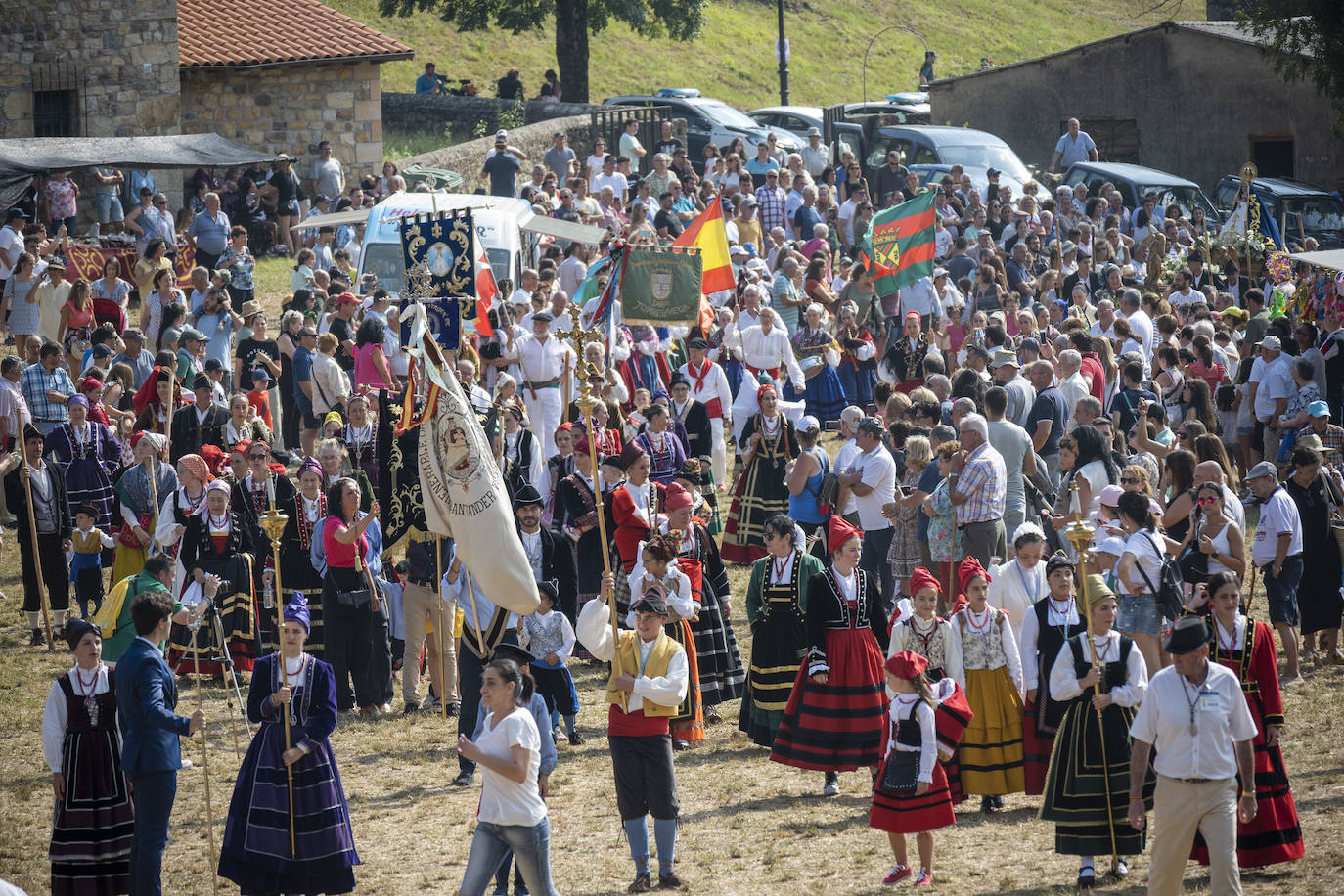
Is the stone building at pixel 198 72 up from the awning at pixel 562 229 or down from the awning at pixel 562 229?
up

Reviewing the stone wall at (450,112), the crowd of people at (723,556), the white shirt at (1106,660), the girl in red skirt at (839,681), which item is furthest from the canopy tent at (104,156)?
the white shirt at (1106,660)

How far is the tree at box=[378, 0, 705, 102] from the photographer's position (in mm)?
40000

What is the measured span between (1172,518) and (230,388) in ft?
33.7

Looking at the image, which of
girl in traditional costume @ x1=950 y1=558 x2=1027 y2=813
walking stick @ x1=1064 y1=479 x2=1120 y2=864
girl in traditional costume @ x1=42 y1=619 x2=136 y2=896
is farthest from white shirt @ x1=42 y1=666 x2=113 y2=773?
walking stick @ x1=1064 y1=479 x2=1120 y2=864

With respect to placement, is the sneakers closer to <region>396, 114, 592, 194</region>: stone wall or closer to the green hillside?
<region>396, 114, 592, 194</region>: stone wall

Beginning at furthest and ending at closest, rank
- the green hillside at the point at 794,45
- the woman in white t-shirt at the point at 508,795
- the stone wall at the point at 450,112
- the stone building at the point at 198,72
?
the green hillside at the point at 794,45, the stone wall at the point at 450,112, the stone building at the point at 198,72, the woman in white t-shirt at the point at 508,795

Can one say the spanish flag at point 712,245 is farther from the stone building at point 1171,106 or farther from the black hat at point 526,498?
the stone building at point 1171,106

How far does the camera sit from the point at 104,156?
22.9 m

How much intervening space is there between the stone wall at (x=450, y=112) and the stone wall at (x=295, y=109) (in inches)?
259

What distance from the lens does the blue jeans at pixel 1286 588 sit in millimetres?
11539

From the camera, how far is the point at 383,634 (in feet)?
38.9

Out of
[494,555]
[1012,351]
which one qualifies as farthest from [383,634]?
[1012,351]

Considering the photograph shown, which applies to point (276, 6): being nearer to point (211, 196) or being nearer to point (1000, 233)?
point (211, 196)

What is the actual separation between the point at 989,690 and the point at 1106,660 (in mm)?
878
